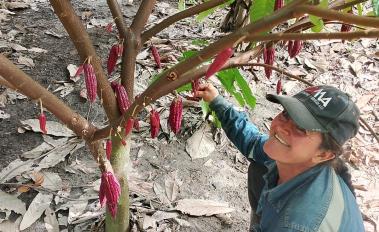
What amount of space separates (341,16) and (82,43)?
783 millimetres

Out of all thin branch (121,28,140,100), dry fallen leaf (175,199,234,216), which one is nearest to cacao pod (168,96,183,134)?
thin branch (121,28,140,100)

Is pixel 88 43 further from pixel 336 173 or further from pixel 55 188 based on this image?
pixel 55 188

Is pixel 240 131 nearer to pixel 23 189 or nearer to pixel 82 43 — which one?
pixel 82 43

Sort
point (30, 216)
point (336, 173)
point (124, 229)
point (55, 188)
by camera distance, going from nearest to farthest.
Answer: point (336, 173)
point (124, 229)
point (30, 216)
point (55, 188)

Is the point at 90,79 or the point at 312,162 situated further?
the point at 312,162

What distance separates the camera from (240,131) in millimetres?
1981

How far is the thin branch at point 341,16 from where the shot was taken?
80 centimetres

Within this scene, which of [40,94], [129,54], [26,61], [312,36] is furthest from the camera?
[26,61]

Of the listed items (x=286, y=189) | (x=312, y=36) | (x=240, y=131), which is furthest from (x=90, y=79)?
(x=240, y=131)

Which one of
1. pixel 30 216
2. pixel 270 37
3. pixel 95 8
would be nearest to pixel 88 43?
pixel 270 37

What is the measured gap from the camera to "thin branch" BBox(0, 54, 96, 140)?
1.18 meters

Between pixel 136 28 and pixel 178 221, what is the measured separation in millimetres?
1023

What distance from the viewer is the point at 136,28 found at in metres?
1.59

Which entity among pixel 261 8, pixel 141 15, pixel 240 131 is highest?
pixel 141 15
